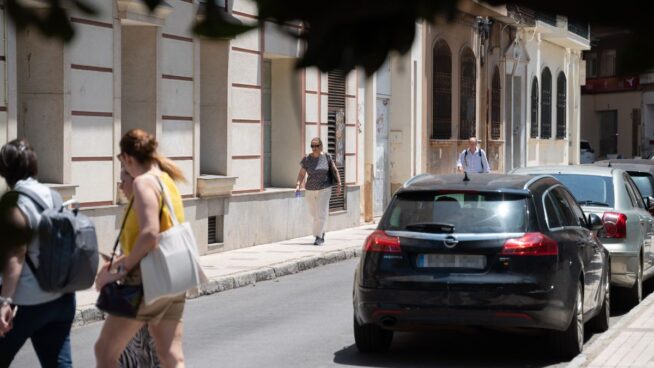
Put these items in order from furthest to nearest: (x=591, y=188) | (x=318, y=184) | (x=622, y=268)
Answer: (x=318, y=184) < (x=591, y=188) < (x=622, y=268)

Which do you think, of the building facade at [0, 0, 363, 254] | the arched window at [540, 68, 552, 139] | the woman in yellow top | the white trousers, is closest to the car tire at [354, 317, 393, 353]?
the building facade at [0, 0, 363, 254]

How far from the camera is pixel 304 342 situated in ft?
35.1

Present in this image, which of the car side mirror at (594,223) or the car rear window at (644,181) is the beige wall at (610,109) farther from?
the car side mirror at (594,223)

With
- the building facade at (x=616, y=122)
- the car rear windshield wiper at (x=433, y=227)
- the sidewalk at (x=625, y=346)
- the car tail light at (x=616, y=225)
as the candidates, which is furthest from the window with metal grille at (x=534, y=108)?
the car rear windshield wiper at (x=433, y=227)

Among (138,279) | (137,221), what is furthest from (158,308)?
(137,221)

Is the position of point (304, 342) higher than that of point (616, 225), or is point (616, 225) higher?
point (616, 225)

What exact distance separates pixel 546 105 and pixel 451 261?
3485 centimetres

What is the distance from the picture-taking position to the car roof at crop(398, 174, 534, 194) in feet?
31.7

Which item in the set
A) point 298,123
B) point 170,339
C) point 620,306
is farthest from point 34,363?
point 298,123

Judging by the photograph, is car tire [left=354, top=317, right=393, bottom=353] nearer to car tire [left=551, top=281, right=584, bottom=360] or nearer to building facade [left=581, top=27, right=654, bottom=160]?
car tire [left=551, top=281, right=584, bottom=360]

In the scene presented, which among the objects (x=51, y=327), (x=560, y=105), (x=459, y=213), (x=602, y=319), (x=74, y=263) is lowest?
(x=602, y=319)

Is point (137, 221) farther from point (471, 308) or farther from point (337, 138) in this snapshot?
point (337, 138)

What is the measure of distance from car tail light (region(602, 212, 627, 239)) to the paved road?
2.79ft

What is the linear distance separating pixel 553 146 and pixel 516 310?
3591 cm
